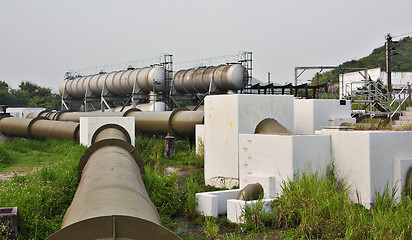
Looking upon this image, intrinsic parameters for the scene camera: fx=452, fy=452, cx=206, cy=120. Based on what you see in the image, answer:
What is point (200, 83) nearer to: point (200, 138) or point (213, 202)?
point (200, 138)

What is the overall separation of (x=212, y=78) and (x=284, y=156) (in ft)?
59.4

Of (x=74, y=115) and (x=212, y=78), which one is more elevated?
(x=212, y=78)

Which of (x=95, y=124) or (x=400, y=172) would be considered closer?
(x=400, y=172)

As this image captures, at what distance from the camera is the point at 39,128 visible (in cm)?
2173

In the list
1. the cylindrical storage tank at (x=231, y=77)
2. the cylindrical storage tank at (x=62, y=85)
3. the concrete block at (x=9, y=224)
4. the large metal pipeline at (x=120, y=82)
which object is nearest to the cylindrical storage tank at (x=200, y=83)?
the cylindrical storage tank at (x=231, y=77)

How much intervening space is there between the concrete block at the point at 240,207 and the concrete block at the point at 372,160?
219 cm

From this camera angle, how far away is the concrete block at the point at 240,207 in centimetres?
995

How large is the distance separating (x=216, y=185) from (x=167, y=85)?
19599 mm

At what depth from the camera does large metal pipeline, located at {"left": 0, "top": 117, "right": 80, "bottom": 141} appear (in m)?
18.3

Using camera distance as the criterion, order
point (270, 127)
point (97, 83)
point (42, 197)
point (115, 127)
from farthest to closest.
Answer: point (97, 83)
point (115, 127)
point (270, 127)
point (42, 197)

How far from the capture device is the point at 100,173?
5914 millimetres

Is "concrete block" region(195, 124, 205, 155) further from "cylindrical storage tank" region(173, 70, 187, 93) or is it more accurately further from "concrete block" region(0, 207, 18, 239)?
"cylindrical storage tank" region(173, 70, 187, 93)

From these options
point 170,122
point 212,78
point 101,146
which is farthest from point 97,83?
point 101,146

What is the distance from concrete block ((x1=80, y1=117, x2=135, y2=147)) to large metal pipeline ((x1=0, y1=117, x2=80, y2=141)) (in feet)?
8.22
